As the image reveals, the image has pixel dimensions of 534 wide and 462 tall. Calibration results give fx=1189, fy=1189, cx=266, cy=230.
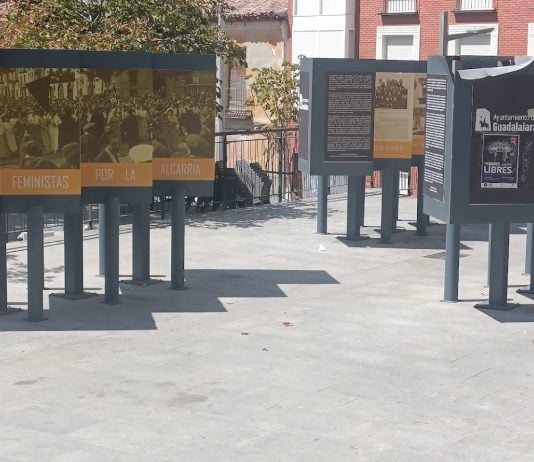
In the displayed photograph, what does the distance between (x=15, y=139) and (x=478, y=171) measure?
16.1 feet

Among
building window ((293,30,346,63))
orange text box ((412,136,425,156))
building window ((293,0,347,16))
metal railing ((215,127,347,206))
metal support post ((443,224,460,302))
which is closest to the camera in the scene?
metal support post ((443,224,460,302))

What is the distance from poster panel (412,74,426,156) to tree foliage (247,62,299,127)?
586 inches

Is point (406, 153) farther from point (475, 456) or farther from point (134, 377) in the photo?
point (475, 456)

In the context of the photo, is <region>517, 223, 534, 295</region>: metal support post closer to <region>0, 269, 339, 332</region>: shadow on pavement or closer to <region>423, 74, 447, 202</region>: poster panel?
<region>423, 74, 447, 202</region>: poster panel

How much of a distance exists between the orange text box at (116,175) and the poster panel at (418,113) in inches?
264

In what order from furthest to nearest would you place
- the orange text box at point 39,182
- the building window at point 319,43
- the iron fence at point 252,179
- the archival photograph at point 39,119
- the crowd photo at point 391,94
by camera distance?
the building window at point 319,43 → the iron fence at point 252,179 → the crowd photo at point 391,94 → the orange text box at point 39,182 → the archival photograph at point 39,119

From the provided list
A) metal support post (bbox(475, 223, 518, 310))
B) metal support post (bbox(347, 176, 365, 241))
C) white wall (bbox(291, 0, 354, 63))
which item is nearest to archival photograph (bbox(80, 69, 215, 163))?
metal support post (bbox(475, 223, 518, 310))

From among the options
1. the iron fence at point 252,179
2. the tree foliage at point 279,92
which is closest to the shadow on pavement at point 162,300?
the iron fence at point 252,179

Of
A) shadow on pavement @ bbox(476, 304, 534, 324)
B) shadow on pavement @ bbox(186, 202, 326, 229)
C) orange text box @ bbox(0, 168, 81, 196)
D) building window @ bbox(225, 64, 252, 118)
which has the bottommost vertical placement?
shadow on pavement @ bbox(476, 304, 534, 324)

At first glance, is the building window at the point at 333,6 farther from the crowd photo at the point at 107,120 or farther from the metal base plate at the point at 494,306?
the metal base plate at the point at 494,306

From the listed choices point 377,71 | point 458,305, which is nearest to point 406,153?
point 377,71

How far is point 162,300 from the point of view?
45.6ft

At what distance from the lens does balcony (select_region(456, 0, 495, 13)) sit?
101 feet

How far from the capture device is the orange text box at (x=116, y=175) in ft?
43.7
